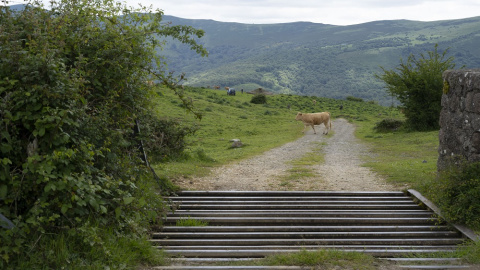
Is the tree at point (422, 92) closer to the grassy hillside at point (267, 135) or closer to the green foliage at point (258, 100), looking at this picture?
the grassy hillside at point (267, 135)

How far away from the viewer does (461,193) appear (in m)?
7.19

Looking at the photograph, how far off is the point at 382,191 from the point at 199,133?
61.8 feet

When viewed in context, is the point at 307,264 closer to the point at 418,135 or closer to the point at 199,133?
the point at 418,135

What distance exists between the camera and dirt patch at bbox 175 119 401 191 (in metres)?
10.8

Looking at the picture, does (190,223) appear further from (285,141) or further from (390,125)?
(390,125)

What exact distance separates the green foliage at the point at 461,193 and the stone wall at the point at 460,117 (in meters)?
0.33

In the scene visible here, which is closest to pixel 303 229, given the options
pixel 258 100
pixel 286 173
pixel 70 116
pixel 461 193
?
pixel 461 193

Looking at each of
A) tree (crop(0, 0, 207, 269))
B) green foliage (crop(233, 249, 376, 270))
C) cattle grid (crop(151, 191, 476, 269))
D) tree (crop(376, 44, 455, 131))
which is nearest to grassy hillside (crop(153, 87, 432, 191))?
tree (crop(0, 0, 207, 269))

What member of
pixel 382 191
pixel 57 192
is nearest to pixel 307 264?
pixel 57 192

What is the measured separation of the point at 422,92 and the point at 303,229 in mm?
21880

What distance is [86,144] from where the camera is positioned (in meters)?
5.71

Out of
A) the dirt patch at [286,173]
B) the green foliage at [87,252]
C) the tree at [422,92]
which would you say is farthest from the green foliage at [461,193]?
the tree at [422,92]

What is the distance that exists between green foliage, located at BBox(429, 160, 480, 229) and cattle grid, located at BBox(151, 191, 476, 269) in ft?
0.72

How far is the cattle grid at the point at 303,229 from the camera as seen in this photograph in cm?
614
